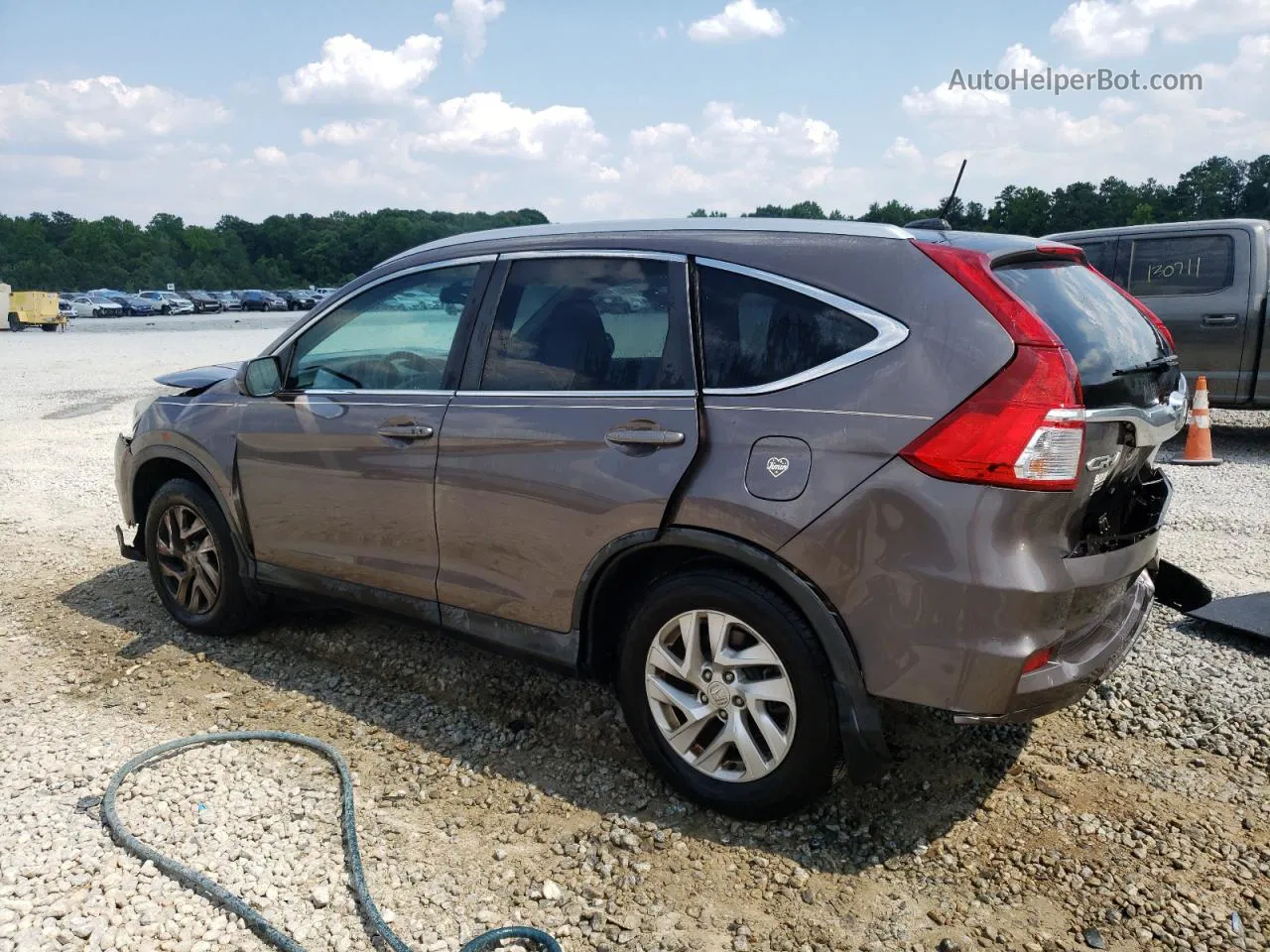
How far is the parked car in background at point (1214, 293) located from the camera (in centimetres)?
902

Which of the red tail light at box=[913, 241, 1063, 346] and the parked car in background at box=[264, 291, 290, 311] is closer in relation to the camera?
the red tail light at box=[913, 241, 1063, 346]

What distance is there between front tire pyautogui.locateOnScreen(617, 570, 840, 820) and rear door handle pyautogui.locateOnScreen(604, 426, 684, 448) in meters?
0.42

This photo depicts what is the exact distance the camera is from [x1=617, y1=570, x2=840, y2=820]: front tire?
2918mm

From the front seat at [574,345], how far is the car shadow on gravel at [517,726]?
107cm

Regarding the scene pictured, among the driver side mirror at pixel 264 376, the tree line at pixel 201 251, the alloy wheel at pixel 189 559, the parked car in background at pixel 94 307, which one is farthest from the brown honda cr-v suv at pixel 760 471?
the tree line at pixel 201 251

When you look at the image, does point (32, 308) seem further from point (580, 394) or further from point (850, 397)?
point (850, 397)

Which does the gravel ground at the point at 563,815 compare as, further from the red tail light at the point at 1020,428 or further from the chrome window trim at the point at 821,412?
the chrome window trim at the point at 821,412

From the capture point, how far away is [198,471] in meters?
4.64

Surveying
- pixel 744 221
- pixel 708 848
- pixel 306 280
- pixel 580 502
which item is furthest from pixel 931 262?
pixel 306 280

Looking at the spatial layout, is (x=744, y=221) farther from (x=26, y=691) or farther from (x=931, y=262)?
(x=26, y=691)

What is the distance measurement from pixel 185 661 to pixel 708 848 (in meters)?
2.76

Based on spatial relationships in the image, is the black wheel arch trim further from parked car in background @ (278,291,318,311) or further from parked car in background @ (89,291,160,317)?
parked car in background @ (278,291,318,311)

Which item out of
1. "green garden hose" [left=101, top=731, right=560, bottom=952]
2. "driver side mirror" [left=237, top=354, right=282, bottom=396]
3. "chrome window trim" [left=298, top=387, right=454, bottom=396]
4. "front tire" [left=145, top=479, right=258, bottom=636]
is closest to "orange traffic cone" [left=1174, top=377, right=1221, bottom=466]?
"chrome window trim" [left=298, top=387, right=454, bottom=396]

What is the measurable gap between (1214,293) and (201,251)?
132 m
